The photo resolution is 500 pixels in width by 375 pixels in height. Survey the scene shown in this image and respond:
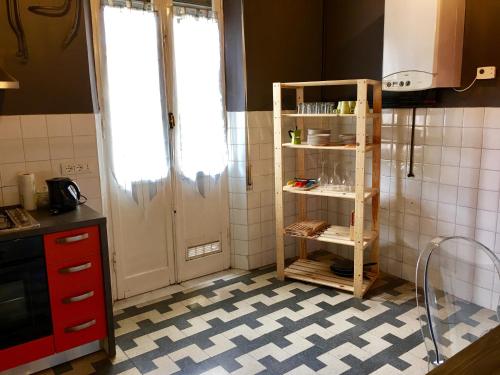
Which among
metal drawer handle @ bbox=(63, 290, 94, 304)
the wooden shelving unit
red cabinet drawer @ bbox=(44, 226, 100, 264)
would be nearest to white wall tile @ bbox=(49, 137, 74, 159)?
red cabinet drawer @ bbox=(44, 226, 100, 264)

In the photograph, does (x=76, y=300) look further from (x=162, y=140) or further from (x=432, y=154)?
(x=432, y=154)

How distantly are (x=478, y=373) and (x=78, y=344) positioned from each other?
1.96 meters

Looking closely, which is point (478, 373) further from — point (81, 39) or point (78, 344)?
point (81, 39)

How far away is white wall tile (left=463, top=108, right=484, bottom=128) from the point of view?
2715mm

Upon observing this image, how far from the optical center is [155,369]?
7.51ft

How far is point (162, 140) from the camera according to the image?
310 centimetres

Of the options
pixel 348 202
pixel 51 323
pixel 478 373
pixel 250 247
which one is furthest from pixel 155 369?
pixel 348 202

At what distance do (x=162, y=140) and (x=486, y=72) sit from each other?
2140 millimetres

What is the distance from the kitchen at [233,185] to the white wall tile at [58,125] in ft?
0.04

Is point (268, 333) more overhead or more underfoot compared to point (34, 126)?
more underfoot

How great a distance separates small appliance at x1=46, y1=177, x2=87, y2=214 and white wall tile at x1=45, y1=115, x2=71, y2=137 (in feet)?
1.02

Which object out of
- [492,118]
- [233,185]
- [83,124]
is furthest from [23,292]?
[492,118]

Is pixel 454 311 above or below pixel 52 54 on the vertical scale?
below

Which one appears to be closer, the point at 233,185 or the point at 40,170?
the point at 40,170
